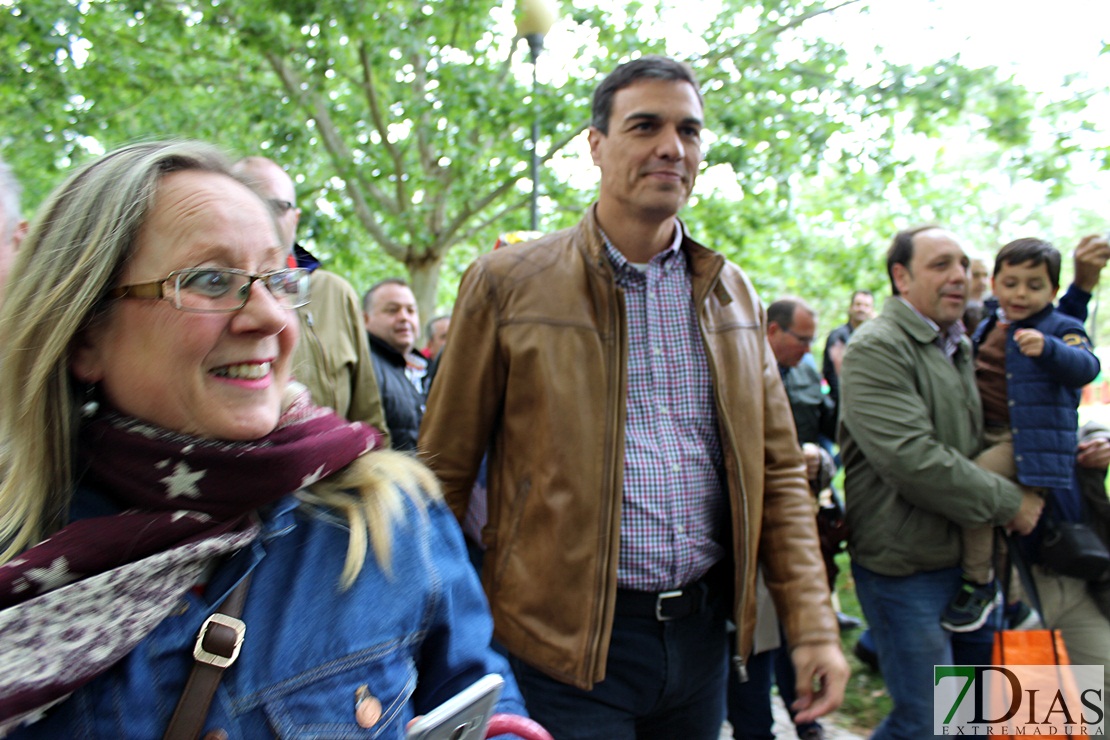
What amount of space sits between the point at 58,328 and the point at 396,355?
3468mm

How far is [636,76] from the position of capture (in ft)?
7.62

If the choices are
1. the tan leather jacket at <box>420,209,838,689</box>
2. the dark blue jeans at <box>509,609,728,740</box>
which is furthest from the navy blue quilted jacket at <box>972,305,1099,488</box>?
the dark blue jeans at <box>509,609,728,740</box>

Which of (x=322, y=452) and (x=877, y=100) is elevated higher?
(x=877, y=100)

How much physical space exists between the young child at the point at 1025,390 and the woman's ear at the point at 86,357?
3.06m

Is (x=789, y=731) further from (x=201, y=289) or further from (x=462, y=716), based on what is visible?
(x=201, y=289)

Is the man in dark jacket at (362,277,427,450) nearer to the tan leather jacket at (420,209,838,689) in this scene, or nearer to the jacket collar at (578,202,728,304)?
the tan leather jacket at (420,209,838,689)

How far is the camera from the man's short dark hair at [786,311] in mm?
4645

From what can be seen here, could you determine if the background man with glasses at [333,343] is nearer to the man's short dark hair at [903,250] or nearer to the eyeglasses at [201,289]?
the eyeglasses at [201,289]

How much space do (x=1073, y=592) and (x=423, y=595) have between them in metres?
3.15

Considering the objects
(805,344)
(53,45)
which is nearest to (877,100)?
(805,344)

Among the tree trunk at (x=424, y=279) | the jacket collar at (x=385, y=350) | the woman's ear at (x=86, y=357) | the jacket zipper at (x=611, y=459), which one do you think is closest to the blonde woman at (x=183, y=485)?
the woman's ear at (x=86, y=357)

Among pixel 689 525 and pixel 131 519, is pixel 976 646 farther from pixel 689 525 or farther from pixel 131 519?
pixel 131 519

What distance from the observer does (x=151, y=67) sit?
8.45 m

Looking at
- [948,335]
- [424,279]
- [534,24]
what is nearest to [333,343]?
[948,335]
